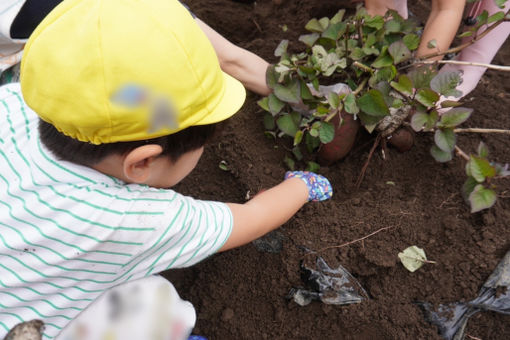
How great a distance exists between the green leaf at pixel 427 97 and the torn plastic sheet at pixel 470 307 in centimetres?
48

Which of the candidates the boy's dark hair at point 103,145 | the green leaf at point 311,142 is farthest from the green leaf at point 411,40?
the boy's dark hair at point 103,145

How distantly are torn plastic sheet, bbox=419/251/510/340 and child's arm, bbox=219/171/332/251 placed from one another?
1.52 feet

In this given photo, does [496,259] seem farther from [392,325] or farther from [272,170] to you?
[272,170]

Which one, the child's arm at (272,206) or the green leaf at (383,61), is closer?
the child's arm at (272,206)

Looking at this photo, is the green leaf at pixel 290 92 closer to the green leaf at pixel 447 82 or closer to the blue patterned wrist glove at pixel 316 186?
the blue patterned wrist glove at pixel 316 186

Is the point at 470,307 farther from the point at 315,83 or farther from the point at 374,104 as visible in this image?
the point at 315,83

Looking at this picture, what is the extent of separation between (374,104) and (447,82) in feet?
0.67

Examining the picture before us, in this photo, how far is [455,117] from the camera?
121 centimetres

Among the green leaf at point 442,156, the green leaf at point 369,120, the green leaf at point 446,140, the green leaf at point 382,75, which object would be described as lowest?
the green leaf at point 442,156

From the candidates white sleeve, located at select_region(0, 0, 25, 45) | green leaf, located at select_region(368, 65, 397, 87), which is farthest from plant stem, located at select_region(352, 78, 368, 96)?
white sleeve, located at select_region(0, 0, 25, 45)

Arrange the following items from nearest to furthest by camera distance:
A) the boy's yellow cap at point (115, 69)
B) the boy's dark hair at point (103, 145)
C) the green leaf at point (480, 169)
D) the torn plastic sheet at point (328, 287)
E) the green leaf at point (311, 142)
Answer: the boy's yellow cap at point (115, 69)
the boy's dark hair at point (103, 145)
the green leaf at point (480, 169)
the torn plastic sheet at point (328, 287)
the green leaf at point (311, 142)

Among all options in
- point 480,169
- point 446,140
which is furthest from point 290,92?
point 480,169

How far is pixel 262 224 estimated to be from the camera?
109cm

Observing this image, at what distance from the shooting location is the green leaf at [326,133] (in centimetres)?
132
